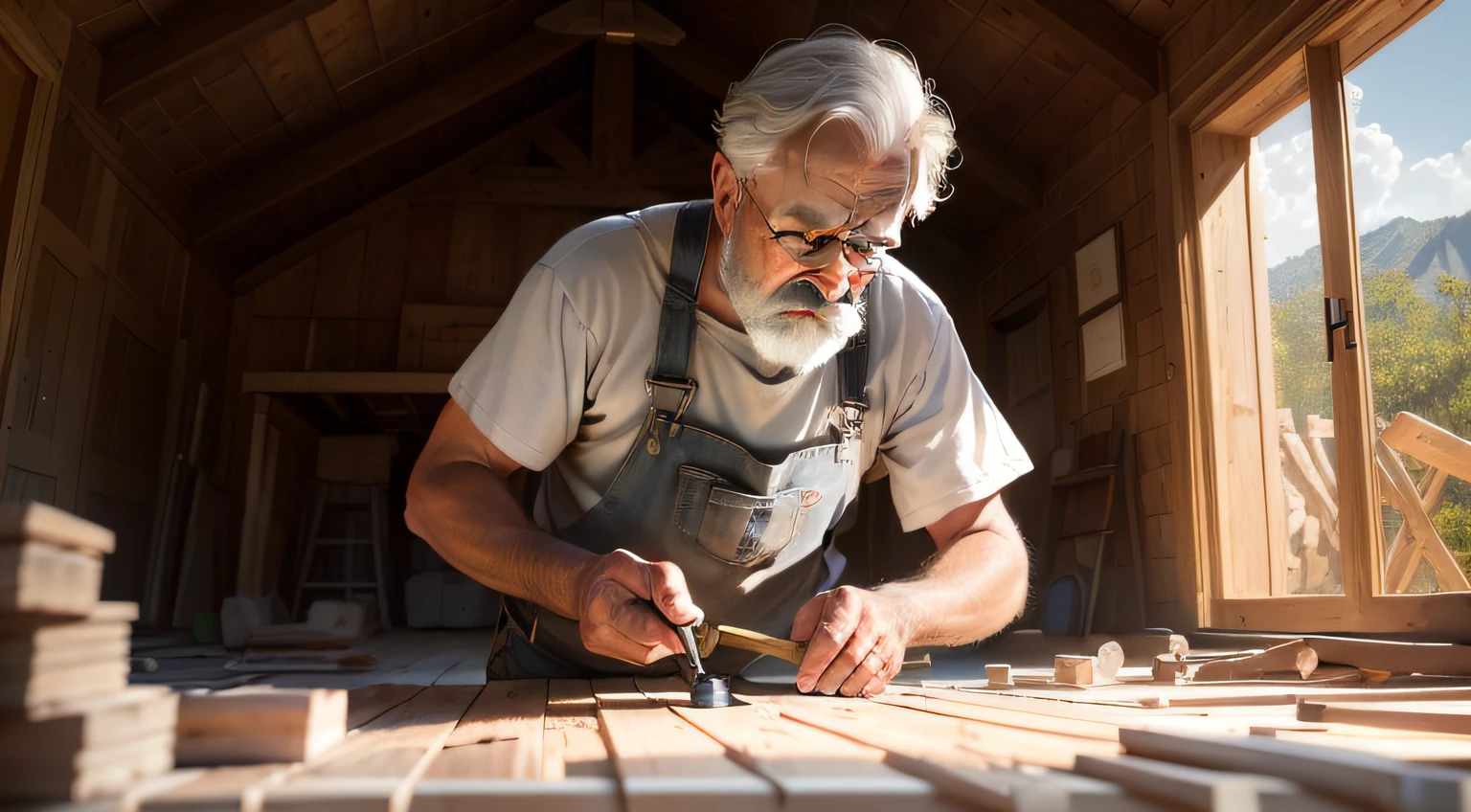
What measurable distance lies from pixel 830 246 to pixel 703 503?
52cm

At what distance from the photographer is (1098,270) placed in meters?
4.88

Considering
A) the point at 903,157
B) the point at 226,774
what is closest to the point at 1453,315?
the point at 903,157

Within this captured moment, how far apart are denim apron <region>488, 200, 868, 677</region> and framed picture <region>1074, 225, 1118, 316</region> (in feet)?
10.2

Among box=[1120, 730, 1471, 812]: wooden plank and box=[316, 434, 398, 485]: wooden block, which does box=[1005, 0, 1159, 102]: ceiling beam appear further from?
box=[316, 434, 398, 485]: wooden block

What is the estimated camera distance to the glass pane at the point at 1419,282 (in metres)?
3.18

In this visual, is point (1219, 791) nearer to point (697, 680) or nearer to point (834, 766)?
point (834, 766)

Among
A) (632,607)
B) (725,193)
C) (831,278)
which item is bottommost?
(632,607)

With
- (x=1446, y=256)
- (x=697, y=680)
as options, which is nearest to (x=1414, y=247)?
(x=1446, y=256)

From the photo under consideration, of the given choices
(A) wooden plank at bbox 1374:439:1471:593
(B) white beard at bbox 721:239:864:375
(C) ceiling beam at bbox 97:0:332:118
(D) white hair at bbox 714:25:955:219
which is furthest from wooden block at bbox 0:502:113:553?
(C) ceiling beam at bbox 97:0:332:118

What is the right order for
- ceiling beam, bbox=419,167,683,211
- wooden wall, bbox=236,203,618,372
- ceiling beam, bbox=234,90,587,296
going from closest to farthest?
ceiling beam, bbox=234,90,587,296
wooden wall, bbox=236,203,618,372
ceiling beam, bbox=419,167,683,211

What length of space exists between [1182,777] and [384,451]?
7141mm

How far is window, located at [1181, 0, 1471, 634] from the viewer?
10.5ft

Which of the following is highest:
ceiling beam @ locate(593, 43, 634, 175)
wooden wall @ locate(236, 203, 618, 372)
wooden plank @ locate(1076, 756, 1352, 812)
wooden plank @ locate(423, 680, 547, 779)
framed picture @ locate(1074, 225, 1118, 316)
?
ceiling beam @ locate(593, 43, 634, 175)

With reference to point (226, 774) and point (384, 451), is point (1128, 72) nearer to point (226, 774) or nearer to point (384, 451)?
point (226, 774)
